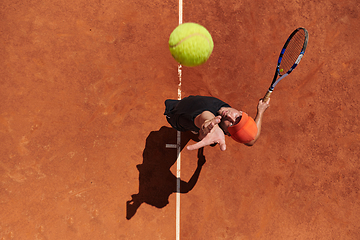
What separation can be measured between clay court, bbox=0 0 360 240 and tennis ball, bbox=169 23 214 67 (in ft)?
4.99

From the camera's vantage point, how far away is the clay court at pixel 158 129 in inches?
165

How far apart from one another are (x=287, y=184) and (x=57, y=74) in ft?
19.8

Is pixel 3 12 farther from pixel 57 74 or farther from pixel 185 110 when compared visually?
pixel 185 110

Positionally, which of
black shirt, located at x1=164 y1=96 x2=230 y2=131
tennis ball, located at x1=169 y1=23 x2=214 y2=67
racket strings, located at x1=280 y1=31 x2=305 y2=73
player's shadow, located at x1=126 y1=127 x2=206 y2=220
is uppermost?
racket strings, located at x1=280 y1=31 x2=305 y2=73

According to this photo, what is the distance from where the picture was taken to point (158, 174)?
434 centimetres

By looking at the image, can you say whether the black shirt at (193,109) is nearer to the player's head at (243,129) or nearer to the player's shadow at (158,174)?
the player's head at (243,129)

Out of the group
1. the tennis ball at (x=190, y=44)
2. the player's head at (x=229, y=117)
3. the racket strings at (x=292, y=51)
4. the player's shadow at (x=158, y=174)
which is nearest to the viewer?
the player's head at (x=229, y=117)

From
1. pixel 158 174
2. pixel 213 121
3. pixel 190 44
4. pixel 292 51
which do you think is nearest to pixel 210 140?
pixel 213 121

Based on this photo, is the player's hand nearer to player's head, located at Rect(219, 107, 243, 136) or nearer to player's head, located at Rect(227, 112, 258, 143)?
player's head, located at Rect(219, 107, 243, 136)

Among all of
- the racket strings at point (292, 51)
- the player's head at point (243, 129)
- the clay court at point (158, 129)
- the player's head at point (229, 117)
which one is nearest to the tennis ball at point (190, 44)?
the player's head at point (229, 117)

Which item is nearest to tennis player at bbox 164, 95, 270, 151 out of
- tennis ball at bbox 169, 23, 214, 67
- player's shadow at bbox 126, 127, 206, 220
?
tennis ball at bbox 169, 23, 214, 67

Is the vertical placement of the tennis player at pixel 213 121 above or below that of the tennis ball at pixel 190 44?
below

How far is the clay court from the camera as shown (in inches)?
165

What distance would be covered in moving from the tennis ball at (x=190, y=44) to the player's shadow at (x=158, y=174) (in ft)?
6.35
